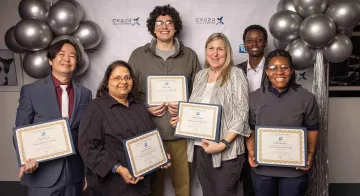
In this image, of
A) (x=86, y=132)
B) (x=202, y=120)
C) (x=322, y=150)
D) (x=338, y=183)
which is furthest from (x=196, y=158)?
(x=338, y=183)

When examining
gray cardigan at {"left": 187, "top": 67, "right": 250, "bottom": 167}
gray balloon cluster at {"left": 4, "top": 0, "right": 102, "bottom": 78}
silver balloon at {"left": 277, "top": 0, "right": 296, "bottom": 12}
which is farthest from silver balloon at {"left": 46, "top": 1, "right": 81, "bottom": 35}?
silver balloon at {"left": 277, "top": 0, "right": 296, "bottom": 12}

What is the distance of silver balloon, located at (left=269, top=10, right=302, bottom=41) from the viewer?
2518 mm

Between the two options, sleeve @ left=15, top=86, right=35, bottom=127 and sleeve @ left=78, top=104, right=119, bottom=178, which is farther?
sleeve @ left=15, top=86, right=35, bottom=127

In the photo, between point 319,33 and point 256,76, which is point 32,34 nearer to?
point 256,76

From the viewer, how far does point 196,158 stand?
2250 millimetres

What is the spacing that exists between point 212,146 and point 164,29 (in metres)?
1.11

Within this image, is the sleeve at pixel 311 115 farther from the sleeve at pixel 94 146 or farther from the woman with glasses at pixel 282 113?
the sleeve at pixel 94 146

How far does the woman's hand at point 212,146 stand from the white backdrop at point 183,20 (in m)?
1.37

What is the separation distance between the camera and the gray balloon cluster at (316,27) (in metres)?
2.40

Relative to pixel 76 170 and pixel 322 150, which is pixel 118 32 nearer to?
pixel 76 170

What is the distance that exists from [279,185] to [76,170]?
1.44 m

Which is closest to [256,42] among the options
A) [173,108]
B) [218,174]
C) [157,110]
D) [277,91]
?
[277,91]

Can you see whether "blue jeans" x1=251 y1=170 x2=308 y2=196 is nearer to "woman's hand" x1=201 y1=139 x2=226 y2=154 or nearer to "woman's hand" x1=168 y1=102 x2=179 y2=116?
"woman's hand" x1=201 y1=139 x2=226 y2=154

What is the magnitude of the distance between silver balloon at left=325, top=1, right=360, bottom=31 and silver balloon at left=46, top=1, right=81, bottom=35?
2213mm
